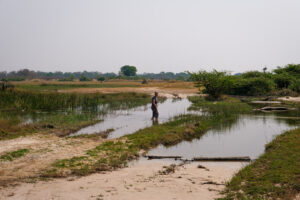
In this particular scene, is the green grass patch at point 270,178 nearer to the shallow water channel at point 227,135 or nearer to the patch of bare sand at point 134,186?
the patch of bare sand at point 134,186

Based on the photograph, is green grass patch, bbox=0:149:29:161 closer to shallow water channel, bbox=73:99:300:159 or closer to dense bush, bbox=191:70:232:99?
shallow water channel, bbox=73:99:300:159

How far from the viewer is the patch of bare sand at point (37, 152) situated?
7.89 metres

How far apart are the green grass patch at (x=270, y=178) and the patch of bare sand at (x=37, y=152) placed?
206 inches

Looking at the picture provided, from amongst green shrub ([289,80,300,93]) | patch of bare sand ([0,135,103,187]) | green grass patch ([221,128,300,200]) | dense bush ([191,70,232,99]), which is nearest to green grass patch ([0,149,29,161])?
patch of bare sand ([0,135,103,187])

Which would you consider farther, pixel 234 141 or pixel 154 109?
pixel 154 109

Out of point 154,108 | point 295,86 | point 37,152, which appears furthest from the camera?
point 295,86

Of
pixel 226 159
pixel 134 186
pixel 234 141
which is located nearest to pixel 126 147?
pixel 226 159

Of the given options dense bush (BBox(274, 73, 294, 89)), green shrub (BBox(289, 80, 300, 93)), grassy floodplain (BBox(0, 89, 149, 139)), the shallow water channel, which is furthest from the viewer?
dense bush (BBox(274, 73, 294, 89))

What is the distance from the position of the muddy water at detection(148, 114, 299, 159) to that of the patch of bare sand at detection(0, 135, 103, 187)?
2846 mm

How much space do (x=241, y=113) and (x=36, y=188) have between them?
1727cm

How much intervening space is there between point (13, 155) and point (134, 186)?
476cm

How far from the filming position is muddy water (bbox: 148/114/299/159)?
10.6 metres

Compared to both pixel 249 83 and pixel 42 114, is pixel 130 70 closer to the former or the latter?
pixel 249 83

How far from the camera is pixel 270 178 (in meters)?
7.00
